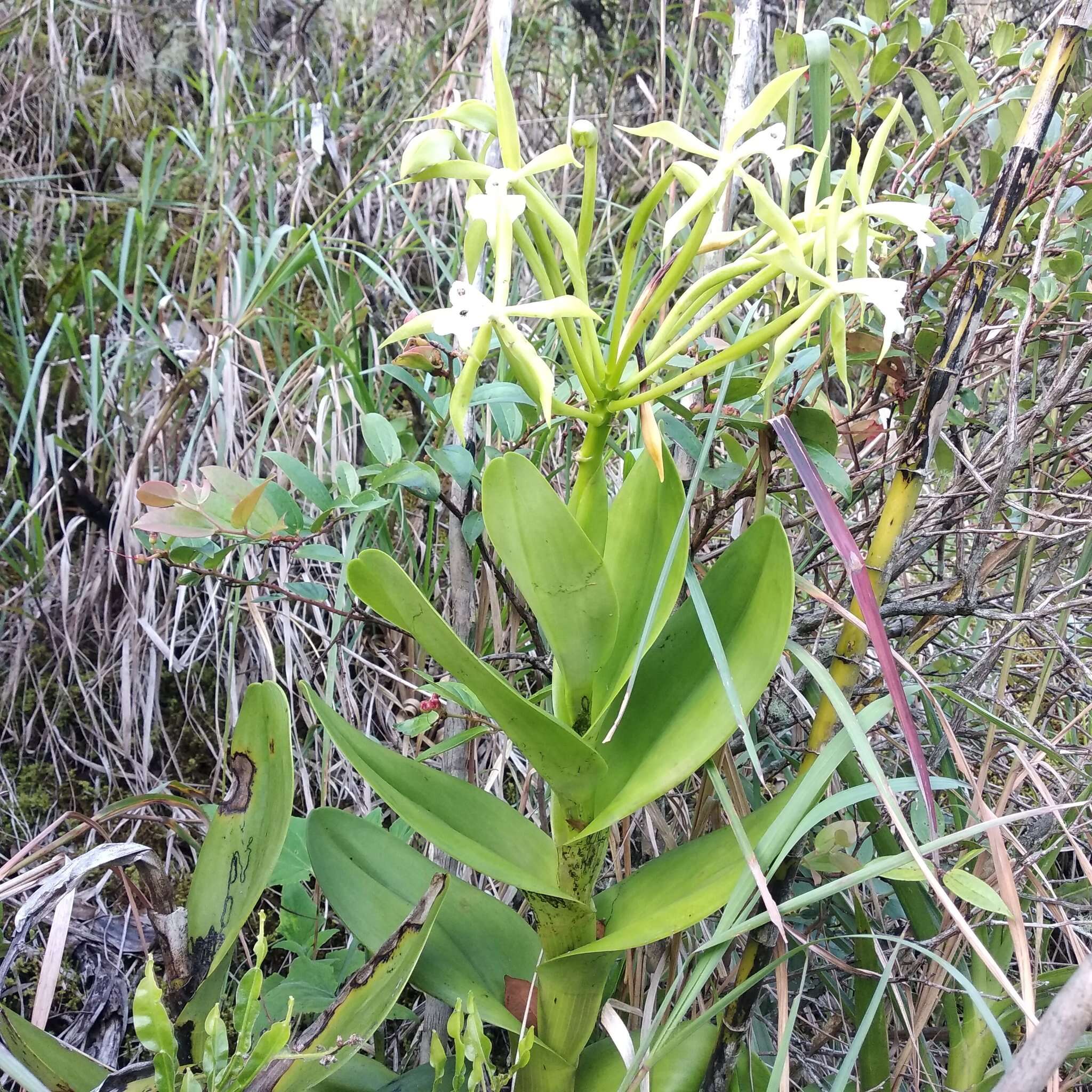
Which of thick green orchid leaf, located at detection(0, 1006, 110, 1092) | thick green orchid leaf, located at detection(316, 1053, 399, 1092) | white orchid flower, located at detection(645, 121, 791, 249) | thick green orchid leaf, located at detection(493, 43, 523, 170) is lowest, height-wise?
thick green orchid leaf, located at detection(316, 1053, 399, 1092)

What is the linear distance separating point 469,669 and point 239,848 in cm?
32

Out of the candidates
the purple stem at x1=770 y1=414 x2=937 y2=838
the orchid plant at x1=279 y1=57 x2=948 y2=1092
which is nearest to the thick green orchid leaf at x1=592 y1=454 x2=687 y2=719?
the orchid plant at x1=279 y1=57 x2=948 y2=1092

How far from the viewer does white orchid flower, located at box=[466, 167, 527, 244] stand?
1.73 feet

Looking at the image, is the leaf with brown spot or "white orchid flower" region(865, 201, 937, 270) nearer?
"white orchid flower" region(865, 201, 937, 270)

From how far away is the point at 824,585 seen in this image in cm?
93

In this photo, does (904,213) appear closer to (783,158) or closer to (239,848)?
(783,158)

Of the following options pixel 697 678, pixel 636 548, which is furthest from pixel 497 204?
pixel 697 678

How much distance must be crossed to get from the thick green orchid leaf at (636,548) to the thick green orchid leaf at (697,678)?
0.12ft

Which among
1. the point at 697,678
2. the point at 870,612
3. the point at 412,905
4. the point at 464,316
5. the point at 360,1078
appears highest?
the point at 464,316

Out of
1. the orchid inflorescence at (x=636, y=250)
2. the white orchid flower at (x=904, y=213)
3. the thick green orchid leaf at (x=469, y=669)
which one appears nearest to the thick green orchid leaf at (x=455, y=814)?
the thick green orchid leaf at (x=469, y=669)

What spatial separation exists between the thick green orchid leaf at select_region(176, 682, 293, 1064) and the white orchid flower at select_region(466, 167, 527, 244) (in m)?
0.41

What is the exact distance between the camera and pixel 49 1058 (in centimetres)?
62

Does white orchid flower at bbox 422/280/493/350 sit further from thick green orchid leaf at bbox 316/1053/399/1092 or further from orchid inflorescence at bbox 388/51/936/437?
thick green orchid leaf at bbox 316/1053/399/1092

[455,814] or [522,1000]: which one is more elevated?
[455,814]
